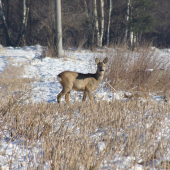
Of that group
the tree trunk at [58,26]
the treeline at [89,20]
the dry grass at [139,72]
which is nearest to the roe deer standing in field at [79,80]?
the dry grass at [139,72]

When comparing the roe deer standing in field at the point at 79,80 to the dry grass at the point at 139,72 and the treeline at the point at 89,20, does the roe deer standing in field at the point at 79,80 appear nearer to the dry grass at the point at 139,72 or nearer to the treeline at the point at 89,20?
the dry grass at the point at 139,72

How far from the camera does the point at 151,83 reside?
585 centimetres

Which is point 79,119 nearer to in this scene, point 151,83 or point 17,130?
point 17,130

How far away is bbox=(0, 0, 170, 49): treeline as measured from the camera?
16812 millimetres

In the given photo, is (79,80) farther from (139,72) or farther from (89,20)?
(89,20)

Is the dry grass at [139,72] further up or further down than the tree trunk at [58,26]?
further down

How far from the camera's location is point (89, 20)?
54.4ft

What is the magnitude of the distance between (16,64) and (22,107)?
722 centimetres

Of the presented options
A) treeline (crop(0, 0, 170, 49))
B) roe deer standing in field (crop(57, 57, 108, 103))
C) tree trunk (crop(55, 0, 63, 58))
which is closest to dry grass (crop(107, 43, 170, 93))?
roe deer standing in field (crop(57, 57, 108, 103))

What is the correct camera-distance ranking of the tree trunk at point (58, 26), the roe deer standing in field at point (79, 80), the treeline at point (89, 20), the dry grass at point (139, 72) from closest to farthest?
the roe deer standing in field at point (79, 80) < the dry grass at point (139, 72) < the tree trunk at point (58, 26) < the treeline at point (89, 20)

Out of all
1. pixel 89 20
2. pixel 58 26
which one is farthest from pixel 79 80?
pixel 89 20

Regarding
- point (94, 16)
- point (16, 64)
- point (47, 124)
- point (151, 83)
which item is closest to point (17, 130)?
point (47, 124)

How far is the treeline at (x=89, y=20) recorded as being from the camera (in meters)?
16.8

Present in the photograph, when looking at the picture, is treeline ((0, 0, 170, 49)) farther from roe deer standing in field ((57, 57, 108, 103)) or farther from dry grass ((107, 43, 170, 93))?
roe deer standing in field ((57, 57, 108, 103))
